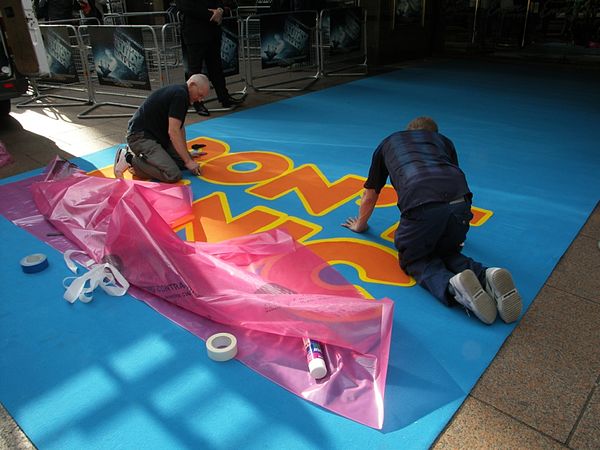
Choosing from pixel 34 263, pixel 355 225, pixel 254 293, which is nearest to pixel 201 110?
pixel 355 225

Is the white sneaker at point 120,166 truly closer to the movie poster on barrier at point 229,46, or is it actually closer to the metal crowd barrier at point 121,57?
the metal crowd barrier at point 121,57

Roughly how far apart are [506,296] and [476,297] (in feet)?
0.61

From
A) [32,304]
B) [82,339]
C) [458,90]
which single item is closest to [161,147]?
[32,304]

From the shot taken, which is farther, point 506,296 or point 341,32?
point 341,32

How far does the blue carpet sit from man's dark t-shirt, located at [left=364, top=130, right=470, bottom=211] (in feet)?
2.00

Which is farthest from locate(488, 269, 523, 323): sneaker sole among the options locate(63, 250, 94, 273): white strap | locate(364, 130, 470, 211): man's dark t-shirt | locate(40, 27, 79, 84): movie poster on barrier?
locate(40, 27, 79, 84): movie poster on barrier

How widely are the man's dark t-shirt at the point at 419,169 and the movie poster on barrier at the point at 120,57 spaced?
512 cm

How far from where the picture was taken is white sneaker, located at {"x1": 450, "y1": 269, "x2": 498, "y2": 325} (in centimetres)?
267

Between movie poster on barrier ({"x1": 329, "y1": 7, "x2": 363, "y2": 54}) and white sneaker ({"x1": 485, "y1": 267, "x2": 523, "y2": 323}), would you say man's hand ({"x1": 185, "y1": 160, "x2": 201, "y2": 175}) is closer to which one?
white sneaker ({"x1": 485, "y1": 267, "x2": 523, "y2": 323})

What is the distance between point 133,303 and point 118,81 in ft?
18.3

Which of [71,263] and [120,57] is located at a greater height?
[120,57]

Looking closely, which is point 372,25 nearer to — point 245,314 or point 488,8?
point 488,8

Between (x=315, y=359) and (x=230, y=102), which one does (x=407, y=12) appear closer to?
(x=230, y=102)

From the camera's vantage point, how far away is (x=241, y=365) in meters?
2.44
